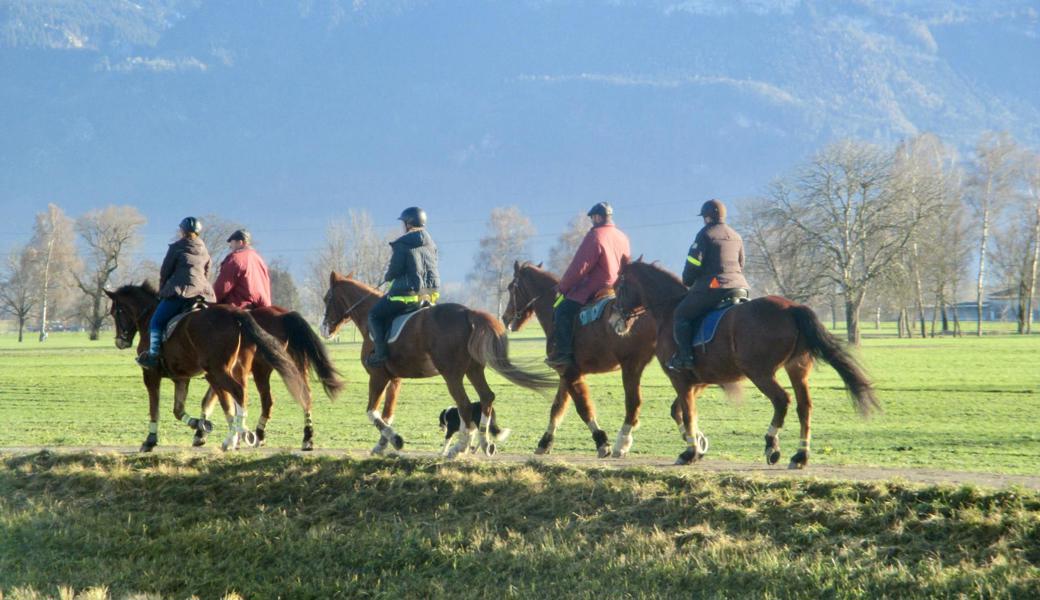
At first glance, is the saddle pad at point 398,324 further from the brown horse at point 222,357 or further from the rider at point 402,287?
the brown horse at point 222,357

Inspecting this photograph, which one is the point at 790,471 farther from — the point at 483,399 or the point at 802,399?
the point at 483,399

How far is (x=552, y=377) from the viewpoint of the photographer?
46.2ft

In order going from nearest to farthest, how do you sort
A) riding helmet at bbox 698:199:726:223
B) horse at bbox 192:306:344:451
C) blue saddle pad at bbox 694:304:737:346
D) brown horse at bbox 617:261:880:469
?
brown horse at bbox 617:261:880:469, blue saddle pad at bbox 694:304:737:346, riding helmet at bbox 698:199:726:223, horse at bbox 192:306:344:451

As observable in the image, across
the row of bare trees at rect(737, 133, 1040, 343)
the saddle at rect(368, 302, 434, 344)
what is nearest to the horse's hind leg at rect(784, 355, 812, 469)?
the saddle at rect(368, 302, 434, 344)

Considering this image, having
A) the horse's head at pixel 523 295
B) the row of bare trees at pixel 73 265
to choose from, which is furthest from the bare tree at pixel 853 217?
the horse's head at pixel 523 295

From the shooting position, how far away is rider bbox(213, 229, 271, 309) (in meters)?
16.9

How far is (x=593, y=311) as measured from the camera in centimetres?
1473

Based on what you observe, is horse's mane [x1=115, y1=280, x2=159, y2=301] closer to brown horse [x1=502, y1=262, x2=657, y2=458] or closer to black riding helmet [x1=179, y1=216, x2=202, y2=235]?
black riding helmet [x1=179, y1=216, x2=202, y2=235]

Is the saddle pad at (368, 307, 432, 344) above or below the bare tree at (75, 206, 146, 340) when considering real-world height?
below

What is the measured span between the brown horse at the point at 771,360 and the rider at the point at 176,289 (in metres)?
6.90

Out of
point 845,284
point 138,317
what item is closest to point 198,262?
point 138,317

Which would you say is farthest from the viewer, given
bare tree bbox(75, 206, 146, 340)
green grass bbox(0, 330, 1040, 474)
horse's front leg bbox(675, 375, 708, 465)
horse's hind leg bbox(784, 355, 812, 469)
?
bare tree bbox(75, 206, 146, 340)

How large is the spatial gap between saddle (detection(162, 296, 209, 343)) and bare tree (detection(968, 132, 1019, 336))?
86774 mm

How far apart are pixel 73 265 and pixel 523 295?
114 meters
